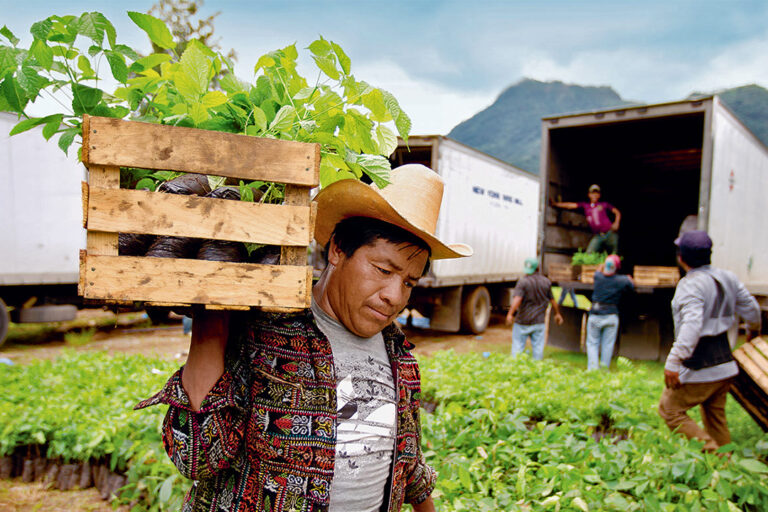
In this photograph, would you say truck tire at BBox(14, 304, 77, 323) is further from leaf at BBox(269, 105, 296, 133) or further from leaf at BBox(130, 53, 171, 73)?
leaf at BBox(269, 105, 296, 133)

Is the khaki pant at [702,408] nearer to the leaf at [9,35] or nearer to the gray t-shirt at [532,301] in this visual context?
the gray t-shirt at [532,301]

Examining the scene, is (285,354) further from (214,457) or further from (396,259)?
(396,259)

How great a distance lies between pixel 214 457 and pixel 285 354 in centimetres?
31

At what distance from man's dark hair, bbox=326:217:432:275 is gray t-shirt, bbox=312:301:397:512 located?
0.72ft

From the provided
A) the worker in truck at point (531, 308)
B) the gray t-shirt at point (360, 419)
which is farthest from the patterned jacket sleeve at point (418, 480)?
the worker in truck at point (531, 308)

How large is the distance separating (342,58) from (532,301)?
6.63m

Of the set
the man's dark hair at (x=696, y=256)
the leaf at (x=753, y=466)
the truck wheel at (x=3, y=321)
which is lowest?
the truck wheel at (x=3, y=321)

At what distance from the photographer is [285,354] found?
4.77ft

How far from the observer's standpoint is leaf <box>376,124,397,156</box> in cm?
155

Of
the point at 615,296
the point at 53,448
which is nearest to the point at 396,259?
the point at 53,448

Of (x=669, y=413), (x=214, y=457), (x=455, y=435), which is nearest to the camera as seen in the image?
(x=214, y=457)

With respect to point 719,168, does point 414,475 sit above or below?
below

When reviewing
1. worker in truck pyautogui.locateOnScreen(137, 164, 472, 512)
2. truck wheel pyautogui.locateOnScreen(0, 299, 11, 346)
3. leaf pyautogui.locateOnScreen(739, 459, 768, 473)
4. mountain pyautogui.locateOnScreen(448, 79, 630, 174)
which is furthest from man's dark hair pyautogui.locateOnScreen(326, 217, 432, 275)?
mountain pyautogui.locateOnScreen(448, 79, 630, 174)

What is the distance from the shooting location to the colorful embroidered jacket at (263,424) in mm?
1309
